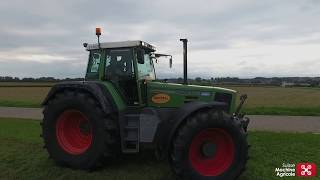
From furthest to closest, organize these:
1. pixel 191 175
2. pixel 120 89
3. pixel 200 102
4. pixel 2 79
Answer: pixel 2 79, pixel 120 89, pixel 200 102, pixel 191 175

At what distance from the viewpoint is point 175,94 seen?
7734mm

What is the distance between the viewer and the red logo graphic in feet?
24.4

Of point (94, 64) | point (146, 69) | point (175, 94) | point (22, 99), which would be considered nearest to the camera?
point (175, 94)

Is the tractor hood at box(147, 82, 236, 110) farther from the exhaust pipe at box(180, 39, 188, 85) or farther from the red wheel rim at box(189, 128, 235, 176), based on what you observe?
the red wheel rim at box(189, 128, 235, 176)

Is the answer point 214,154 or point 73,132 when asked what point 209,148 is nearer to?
point 214,154

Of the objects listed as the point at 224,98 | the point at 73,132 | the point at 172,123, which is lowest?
the point at 73,132

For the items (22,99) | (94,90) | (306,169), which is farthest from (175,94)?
(22,99)

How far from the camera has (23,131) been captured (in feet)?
42.2

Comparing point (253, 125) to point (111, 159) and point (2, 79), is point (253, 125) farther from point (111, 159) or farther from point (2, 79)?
point (2, 79)

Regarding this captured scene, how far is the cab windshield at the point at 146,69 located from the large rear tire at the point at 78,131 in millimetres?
994

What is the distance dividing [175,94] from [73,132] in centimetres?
198

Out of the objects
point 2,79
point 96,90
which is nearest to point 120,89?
point 96,90

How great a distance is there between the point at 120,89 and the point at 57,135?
4.58 feet

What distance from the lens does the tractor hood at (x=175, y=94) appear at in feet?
25.3
